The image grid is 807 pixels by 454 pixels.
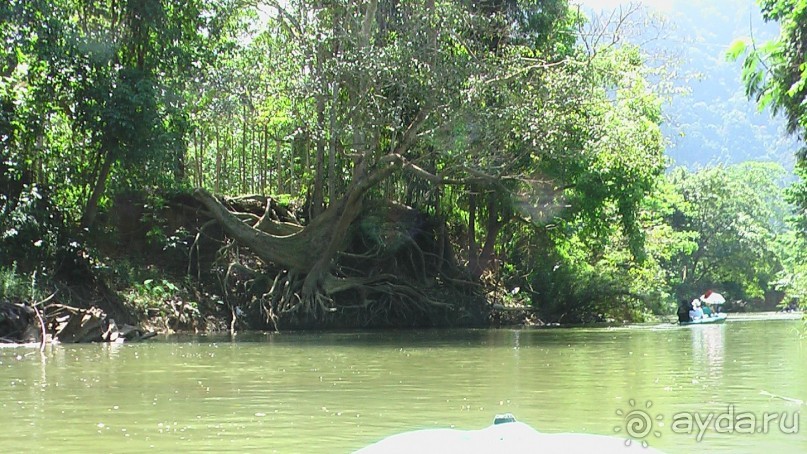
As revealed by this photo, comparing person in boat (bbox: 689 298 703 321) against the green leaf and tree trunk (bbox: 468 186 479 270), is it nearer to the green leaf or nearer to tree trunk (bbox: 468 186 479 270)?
tree trunk (bbox: 468 186 479 270)

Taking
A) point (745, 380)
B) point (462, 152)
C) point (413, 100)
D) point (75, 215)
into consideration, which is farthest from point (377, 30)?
point (745, 380)

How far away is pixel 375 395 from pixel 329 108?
12.5 m

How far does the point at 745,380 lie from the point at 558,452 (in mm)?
6206

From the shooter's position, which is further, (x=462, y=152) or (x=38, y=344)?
(x=462, y=152)

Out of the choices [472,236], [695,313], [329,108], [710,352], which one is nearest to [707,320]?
[695,313]

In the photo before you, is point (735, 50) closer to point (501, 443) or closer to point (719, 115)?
point (501, 443)

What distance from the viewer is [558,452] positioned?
2602mm

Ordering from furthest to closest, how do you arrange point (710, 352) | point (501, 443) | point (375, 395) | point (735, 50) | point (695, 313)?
point (695, 313) → point (710, 352) → point (735, 50) → point (375, 395) → point (501, 443)

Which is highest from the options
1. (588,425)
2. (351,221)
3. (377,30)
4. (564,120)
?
(377,30)

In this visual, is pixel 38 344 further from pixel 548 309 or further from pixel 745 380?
pixel 548 309

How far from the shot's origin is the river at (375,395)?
550 cm
